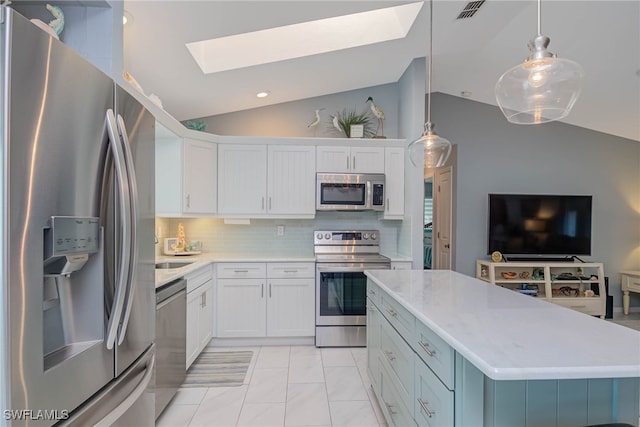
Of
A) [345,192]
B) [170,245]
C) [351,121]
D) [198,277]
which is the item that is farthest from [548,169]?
[170,245]

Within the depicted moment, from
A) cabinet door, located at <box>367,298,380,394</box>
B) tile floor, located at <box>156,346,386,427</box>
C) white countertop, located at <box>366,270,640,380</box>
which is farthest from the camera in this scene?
cabinet door, located at <box>367,298,380,394</box>

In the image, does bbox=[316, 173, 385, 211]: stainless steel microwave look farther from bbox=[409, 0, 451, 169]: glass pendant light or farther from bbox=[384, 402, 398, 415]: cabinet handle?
bbox=[384, 402, 398, 415]: cabinet handle

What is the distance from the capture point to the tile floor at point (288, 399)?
7.36 feet

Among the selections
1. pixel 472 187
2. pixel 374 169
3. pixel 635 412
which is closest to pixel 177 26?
pixel 374 169

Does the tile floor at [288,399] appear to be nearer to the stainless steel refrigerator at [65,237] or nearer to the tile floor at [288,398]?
the tile floor at [288,398]

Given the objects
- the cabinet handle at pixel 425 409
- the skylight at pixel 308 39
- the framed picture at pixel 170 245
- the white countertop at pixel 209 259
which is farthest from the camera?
the framed picture at pixel 170 245

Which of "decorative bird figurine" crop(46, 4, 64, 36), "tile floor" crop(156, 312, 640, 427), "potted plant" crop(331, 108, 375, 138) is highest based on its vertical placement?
"potted plant" crop(331, 108, 375, 138)

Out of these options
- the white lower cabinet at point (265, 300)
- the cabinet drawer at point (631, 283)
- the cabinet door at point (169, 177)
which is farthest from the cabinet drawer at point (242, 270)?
the cabinet drawer at point (631, 283)

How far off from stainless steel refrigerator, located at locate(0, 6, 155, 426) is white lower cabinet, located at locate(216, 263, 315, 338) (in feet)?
7.19

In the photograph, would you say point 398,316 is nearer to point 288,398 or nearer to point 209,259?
point 288,398

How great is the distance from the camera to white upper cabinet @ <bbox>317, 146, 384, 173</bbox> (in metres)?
3.85

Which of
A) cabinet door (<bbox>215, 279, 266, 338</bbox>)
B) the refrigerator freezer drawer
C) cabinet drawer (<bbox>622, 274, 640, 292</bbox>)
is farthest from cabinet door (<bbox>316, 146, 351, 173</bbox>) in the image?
cabinet drawer (<bbox>622, 274, 640, 292</bbox>)

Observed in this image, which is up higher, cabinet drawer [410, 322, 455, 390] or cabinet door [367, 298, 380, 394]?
cabinet drawer [410, 322, 455, 390]

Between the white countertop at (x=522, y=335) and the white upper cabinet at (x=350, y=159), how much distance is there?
2.13 meters
